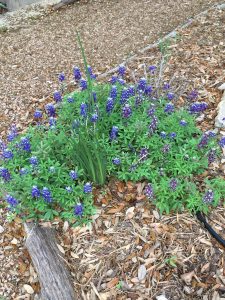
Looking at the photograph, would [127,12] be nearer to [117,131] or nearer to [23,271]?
[117,131]

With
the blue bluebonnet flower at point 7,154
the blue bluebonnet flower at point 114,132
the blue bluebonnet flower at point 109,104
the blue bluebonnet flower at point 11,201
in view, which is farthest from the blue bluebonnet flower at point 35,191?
the blue bluebonnet flower at point 109,104

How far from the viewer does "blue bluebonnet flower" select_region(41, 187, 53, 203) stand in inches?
110

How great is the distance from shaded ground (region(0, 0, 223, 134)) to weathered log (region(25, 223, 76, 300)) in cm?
160

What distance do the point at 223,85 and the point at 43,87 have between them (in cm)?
211

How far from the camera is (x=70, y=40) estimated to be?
220 inches

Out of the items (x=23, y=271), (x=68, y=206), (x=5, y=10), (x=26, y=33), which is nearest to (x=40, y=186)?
(x=68, y=206)

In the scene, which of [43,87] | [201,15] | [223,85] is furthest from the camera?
[201,15]

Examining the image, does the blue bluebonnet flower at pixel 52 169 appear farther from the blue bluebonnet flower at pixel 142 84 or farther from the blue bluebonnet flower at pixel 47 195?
the blue bluebonnet flower at pixel 142 84

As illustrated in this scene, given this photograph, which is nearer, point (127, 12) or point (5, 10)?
point (127, 12)

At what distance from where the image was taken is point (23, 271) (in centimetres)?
293

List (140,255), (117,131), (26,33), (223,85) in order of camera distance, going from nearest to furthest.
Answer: (140,255) < (117,131) < (223,85) < (26,33)

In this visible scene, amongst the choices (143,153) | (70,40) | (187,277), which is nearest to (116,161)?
(143,153)

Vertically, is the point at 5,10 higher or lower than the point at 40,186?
higher

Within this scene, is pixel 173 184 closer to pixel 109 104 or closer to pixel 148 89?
pixel 109 104
